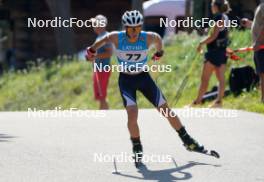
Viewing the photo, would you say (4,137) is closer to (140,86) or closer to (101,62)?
(140,86)

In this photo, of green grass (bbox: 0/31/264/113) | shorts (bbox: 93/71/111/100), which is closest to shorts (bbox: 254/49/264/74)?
shorts (bbox: 93/71/111/100)

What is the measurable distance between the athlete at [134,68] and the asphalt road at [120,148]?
1.33 feet

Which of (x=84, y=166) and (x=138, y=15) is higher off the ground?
(x=138, y=15)

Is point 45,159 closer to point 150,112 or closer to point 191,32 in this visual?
point 150,112

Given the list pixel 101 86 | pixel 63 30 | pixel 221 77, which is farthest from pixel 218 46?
pixel 63 30

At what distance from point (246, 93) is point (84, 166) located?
255 inches

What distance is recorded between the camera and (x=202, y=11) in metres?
24.8

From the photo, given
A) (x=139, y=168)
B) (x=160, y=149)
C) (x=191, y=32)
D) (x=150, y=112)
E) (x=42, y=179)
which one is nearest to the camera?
(x=42, y=179)

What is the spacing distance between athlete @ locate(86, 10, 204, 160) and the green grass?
6.82 metres

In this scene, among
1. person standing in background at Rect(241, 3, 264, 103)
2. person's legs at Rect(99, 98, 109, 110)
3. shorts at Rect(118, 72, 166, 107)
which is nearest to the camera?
shorts at Rect(118, 72, 166, 107)

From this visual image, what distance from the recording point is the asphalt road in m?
8.59

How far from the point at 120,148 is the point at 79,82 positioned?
444 inches

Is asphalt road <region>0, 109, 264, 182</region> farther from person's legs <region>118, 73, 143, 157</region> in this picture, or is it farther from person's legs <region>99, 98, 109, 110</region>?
person's legs <region>99, 98, 109, 110</region>

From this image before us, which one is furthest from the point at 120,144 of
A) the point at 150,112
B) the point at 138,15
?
the point at 150,112
